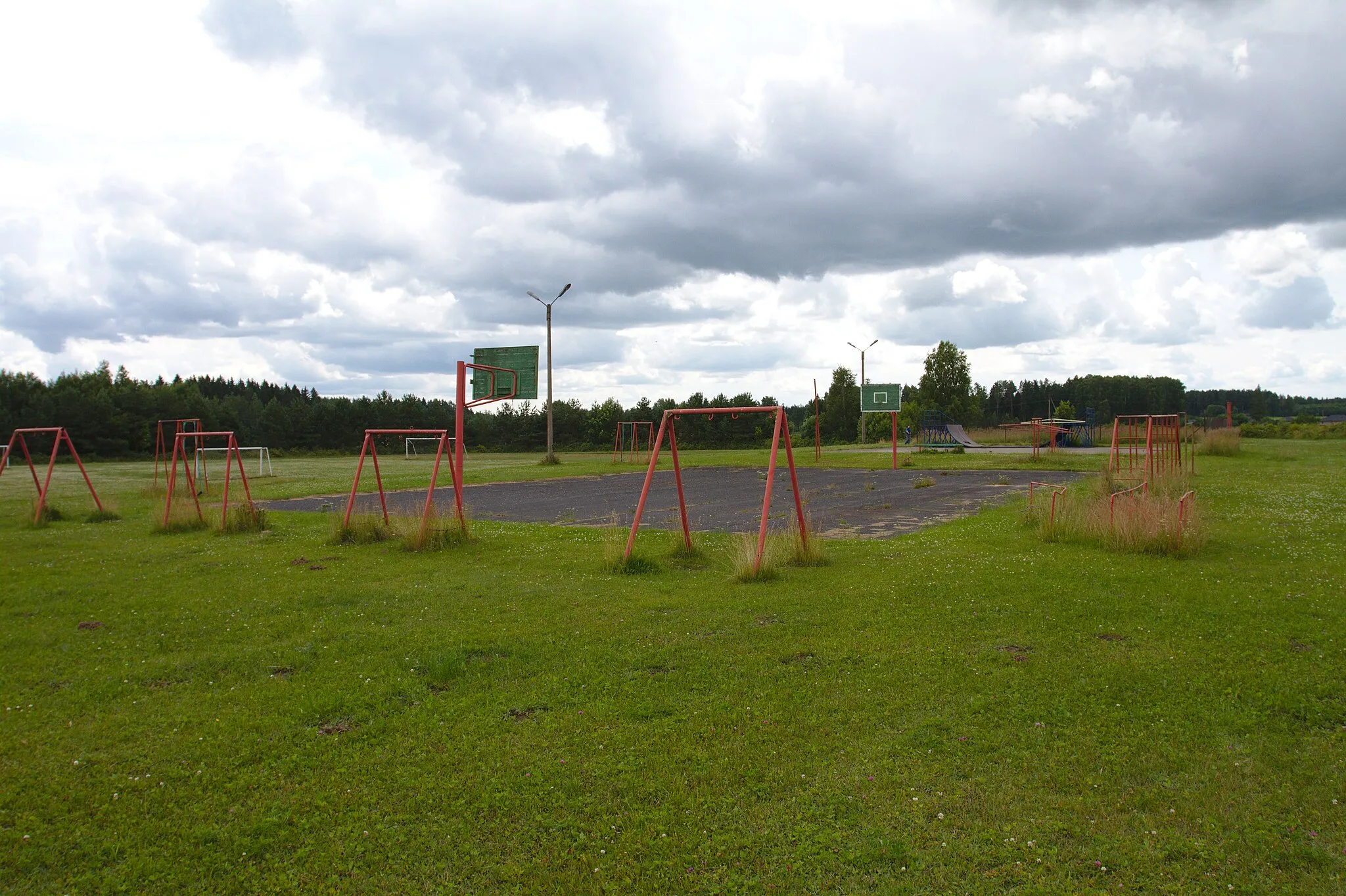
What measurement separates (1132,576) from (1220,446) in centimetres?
3050

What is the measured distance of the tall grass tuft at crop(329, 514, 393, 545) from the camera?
13.1 meters

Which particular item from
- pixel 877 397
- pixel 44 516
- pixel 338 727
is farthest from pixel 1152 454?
pixel 877 397

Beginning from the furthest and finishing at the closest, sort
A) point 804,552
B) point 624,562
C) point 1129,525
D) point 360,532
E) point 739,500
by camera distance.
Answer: point 739,500
point 360,532
point 1129,525
point 804,552
point 624,562

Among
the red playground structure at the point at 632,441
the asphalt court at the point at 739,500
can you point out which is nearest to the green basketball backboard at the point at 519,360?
the red playground structure at the point at 632,441

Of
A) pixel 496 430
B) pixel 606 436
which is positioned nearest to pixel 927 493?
pixel 606 436

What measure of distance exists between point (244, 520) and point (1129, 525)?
14739 mm

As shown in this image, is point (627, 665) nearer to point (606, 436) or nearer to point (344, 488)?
point (344, 488)

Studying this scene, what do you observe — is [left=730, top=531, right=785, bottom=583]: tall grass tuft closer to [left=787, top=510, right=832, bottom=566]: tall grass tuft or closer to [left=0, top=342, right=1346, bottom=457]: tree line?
[left=787, top=510, right=832, bottom=566]: tall grass tuft

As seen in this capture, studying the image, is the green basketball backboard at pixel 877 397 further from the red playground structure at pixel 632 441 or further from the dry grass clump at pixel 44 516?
the dry grass clump at pixel 44 516

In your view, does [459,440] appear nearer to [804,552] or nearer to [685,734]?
[804,552]

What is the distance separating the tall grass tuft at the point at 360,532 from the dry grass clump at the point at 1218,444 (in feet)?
111

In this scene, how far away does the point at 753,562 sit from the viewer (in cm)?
966

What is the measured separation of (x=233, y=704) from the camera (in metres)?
5.64

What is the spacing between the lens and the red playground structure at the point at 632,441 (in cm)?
4184
